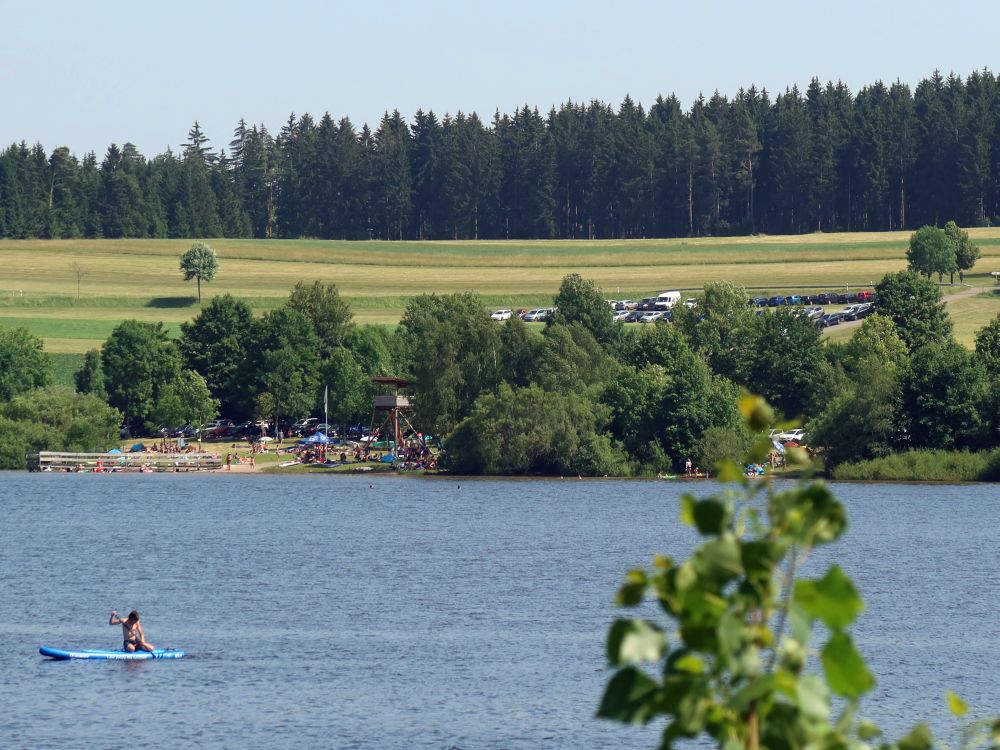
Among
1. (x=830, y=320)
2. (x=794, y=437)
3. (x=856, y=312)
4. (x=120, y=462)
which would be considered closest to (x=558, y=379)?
(x=794, y=437)

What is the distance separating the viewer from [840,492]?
336 ft

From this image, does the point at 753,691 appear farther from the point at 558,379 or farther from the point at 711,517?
the point at 558,379

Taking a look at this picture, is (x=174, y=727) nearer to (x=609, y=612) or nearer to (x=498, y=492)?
(x=609, y=612)

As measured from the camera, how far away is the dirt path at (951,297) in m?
165

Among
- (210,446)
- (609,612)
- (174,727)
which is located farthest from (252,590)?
(210,446)

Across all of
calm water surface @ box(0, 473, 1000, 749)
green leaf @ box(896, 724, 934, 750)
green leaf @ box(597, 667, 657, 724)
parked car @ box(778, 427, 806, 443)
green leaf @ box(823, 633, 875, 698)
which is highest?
green leaf @ box(823, 633, 875, 698)

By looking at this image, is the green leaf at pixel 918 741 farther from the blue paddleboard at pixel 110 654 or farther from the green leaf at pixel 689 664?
the blue paddleboard at pixel 110 654

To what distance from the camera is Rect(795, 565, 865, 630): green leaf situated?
19.5 ft

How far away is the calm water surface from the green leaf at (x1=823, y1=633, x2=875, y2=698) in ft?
99.9

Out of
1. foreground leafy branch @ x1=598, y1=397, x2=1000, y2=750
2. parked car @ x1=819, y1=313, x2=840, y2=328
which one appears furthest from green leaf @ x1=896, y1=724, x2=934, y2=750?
parked car @ x1=819, y1=313, x2=840, y2=328

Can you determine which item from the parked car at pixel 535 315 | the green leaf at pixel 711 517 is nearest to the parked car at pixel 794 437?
the parked car at pixel 535 315

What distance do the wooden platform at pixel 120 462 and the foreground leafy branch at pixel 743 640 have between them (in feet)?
399

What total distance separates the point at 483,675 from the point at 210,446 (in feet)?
321

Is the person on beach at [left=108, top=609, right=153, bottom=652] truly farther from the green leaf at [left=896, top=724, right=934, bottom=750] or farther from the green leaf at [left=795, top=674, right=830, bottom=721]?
the green leaf at [left=795, top=674, right=830, bottom=721]
